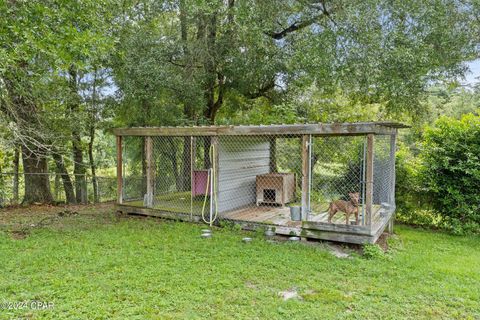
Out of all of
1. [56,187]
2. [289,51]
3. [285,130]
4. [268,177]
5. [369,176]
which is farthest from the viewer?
[56,187]

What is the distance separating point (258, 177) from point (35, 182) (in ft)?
20.6

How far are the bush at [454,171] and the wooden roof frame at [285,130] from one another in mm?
1464

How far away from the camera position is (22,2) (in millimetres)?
5543

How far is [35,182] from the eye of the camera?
9195 mm

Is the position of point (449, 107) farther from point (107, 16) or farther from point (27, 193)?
point (27, 193)

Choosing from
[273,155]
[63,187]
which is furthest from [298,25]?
[63,187]

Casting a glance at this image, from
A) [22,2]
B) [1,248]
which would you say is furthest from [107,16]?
[1,248]

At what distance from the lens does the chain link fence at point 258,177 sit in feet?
20.9

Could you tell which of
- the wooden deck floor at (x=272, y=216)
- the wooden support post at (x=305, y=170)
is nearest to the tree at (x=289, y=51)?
the wooden support post at (x=305, y=170)

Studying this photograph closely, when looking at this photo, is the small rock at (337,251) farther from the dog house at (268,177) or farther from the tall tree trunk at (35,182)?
the tall tree trunk at (35,182)

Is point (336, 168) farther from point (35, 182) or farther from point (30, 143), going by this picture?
point (35, 182)

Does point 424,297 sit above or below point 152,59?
below

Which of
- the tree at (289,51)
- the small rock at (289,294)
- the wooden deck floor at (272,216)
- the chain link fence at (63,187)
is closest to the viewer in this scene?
the small rock at (289,294)

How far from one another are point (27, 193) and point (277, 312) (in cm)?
857
